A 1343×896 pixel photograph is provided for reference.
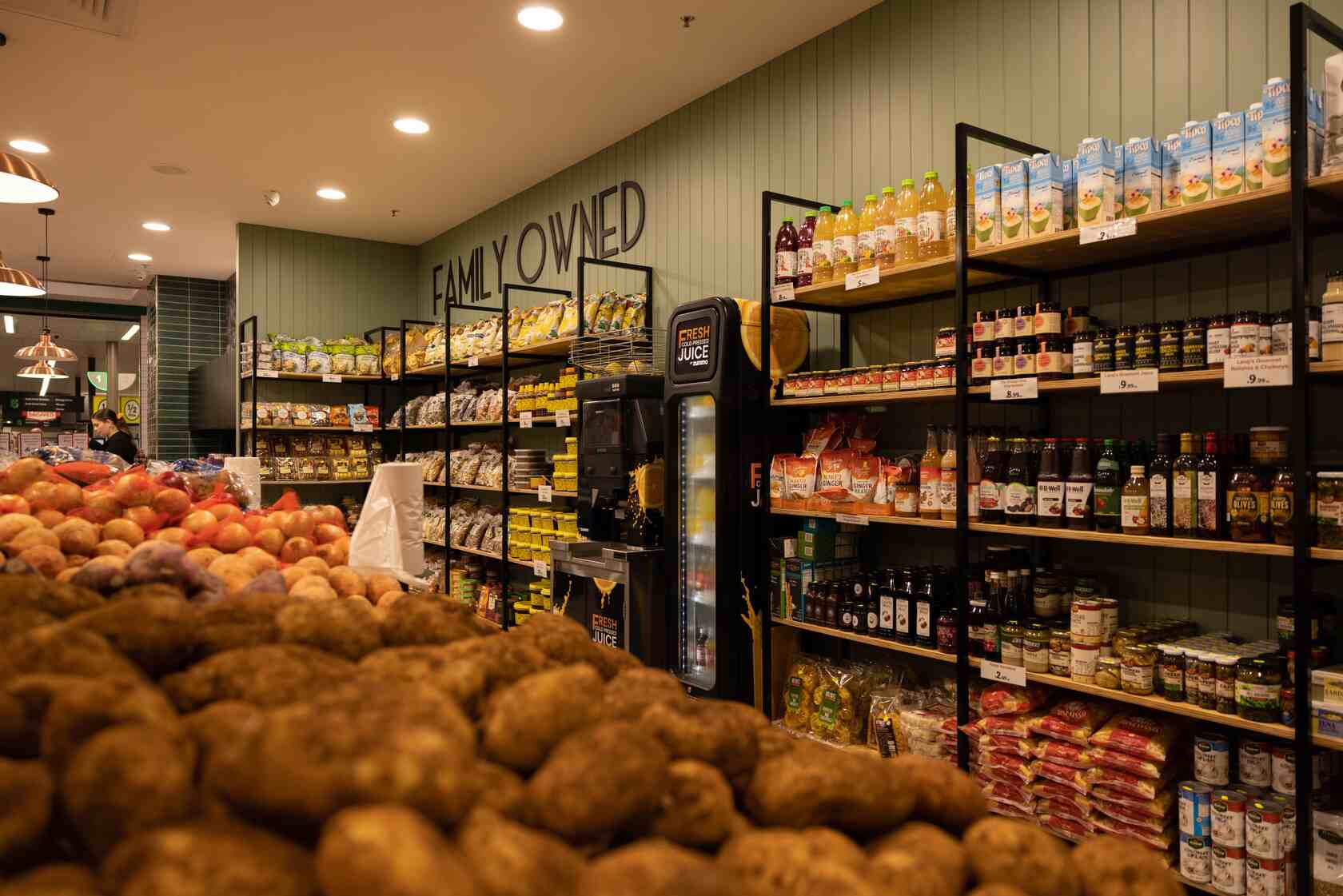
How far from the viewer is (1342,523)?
200cm

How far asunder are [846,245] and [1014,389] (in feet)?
3.04

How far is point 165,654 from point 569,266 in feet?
16.4

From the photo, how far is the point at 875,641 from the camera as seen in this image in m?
3.11

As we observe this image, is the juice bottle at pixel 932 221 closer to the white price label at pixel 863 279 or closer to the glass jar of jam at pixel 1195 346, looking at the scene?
the white price label at pixel 863 279

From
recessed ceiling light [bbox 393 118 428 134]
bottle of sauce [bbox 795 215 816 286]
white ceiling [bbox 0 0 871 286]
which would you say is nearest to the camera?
bottle of sauce [bbox 795 215 816 286]

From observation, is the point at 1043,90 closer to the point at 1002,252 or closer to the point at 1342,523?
the point at 1002,252

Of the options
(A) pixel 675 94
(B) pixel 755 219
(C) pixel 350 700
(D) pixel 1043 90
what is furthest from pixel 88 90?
(C) pixel 350 700

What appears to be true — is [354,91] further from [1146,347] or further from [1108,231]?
[1146,347]

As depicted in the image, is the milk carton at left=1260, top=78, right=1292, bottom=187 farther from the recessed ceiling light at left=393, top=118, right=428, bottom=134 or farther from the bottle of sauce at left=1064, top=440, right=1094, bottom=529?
the recessed ceiling light at left=393, top=118, right=428, bottom=134

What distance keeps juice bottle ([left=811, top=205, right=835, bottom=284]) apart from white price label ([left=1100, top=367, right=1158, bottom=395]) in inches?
45.7

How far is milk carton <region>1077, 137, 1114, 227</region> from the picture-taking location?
2471 millimetres

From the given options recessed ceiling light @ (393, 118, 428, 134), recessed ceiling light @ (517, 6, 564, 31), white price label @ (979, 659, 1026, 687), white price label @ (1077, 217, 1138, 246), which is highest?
recessed ceiling light @ (393, 118, 428, 134)

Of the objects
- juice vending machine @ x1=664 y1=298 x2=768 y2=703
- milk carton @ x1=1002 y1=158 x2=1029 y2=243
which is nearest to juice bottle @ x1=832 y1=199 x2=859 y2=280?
juice vending machine @ x1=664 y1=298 x2=768 y2=703

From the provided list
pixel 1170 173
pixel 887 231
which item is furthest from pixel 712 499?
pixel 1170 173
